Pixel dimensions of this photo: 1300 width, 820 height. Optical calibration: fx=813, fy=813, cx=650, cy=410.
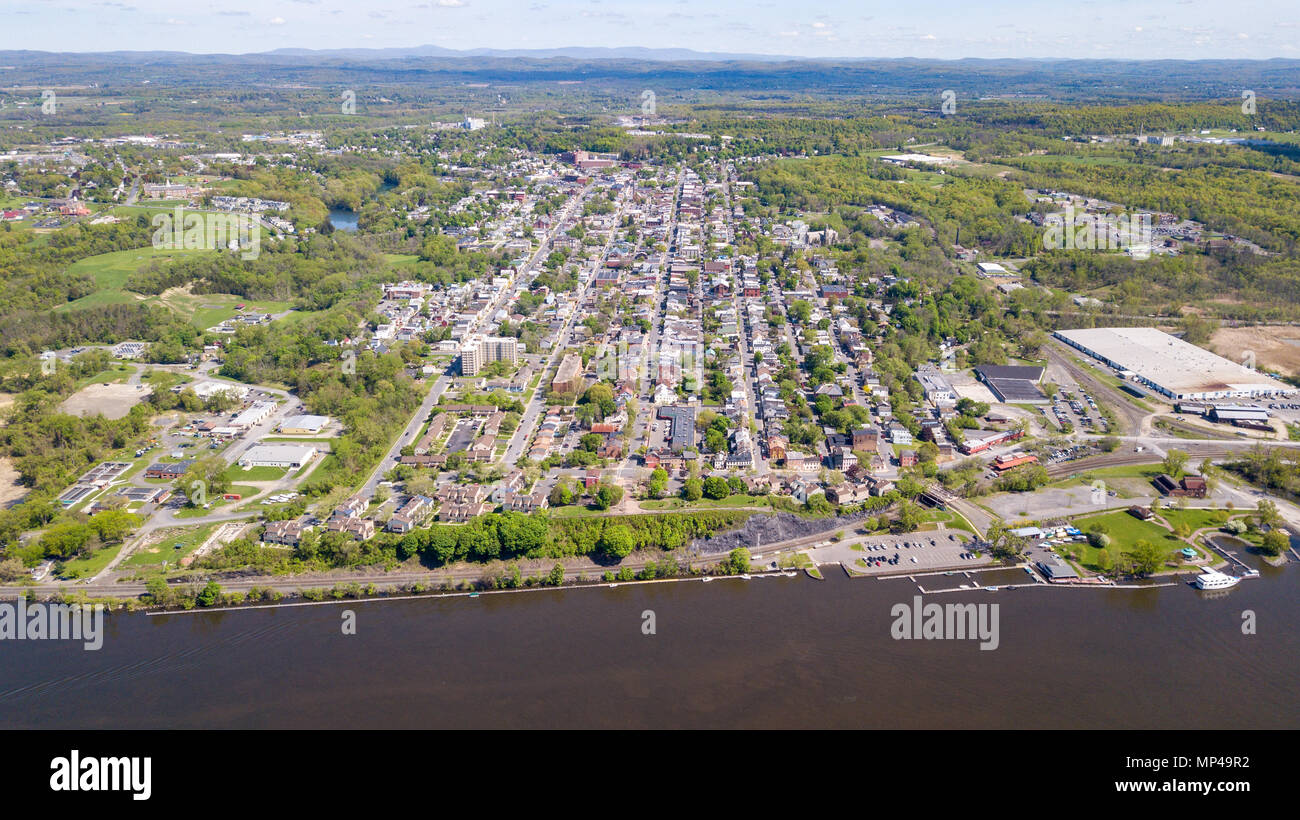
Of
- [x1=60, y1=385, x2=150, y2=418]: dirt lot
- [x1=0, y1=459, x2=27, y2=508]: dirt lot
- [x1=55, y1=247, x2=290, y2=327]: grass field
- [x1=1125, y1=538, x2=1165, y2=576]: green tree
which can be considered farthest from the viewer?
[x1=55, y1=247, x2=290, y2=327]: grass field

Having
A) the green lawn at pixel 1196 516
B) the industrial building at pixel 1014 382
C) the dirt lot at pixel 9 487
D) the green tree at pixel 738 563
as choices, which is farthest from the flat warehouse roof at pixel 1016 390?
the dirt lot at pixel 9 487

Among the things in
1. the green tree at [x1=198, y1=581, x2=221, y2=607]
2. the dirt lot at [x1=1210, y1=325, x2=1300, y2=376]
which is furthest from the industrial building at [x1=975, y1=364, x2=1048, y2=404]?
the green tree at [x1=198, y1=581, x2=221, y2=607]

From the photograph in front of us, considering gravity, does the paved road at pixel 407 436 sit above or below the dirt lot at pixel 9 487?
above

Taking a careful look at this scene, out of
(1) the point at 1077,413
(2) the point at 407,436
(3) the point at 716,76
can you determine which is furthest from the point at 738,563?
(3) the point at 716,76

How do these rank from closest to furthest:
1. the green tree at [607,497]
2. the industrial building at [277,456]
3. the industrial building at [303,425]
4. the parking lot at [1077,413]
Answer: the green tree at [607,497] → the industrial building at [277,456] → the industrial building at [303,425] → the parking lot at [1077,413]

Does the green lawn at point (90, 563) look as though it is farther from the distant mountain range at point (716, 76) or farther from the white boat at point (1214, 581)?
the distant mountain range at point (716, 76)

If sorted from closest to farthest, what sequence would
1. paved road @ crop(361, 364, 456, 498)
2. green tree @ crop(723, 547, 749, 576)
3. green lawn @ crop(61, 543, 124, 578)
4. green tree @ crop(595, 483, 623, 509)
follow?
green lawn @ crop(61, 543, 124, 578) → green tree @ crop(723, 547, 749, 576) → green tree @ crop(595, 483, 623, 509) → paved road @ crop(361, 364, 456, 498)

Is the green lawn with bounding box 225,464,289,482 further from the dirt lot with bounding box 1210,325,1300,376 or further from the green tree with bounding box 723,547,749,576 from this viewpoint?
the dirt lot with bounding box 1210,325,1300,376

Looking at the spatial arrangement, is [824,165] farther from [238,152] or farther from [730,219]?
[238,152]
